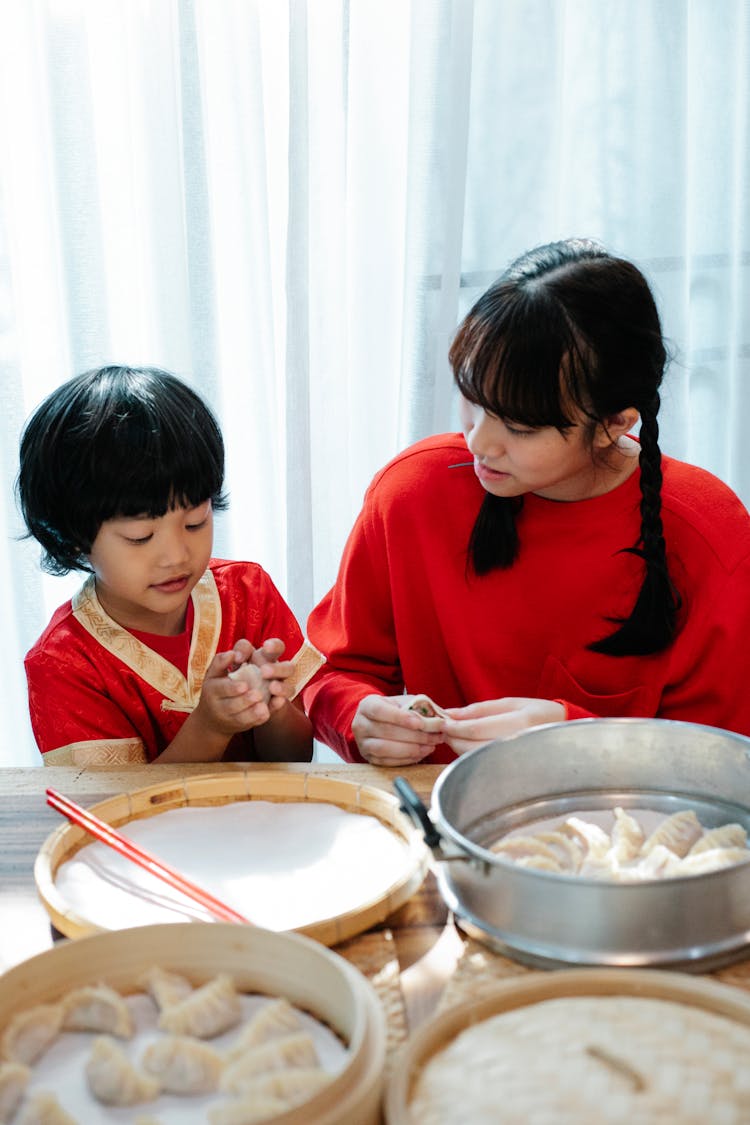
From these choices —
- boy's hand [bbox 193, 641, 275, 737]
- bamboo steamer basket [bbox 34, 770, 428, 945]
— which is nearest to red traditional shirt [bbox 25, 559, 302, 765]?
boy's hand [bbox 193, 641, 275, 737]

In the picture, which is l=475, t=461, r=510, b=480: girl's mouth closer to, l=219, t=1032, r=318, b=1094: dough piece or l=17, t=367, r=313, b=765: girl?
l=17, t=367, r=313, b=765: girl

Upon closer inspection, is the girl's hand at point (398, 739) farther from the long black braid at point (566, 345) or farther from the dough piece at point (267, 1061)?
the dough piece at point (267, 1061)

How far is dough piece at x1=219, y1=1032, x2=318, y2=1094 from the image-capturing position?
0.67 meters

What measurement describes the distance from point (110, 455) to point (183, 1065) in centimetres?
79

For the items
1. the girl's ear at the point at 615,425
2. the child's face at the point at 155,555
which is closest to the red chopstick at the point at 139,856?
the child's face at the point at 155,555

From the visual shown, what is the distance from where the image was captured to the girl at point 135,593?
4.36 ft

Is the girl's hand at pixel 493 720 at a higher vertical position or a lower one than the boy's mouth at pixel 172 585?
lower

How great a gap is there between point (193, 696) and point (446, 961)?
27.3 inches

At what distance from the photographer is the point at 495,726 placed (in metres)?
1.17

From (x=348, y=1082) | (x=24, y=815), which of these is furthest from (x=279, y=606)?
(x=348, y=1082)

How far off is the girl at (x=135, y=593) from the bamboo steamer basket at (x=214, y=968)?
49 centimetres

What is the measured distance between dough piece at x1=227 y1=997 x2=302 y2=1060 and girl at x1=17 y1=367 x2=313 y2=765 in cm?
54

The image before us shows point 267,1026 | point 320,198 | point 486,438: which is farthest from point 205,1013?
point 320,198

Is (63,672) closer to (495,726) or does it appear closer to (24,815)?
(24,815)
